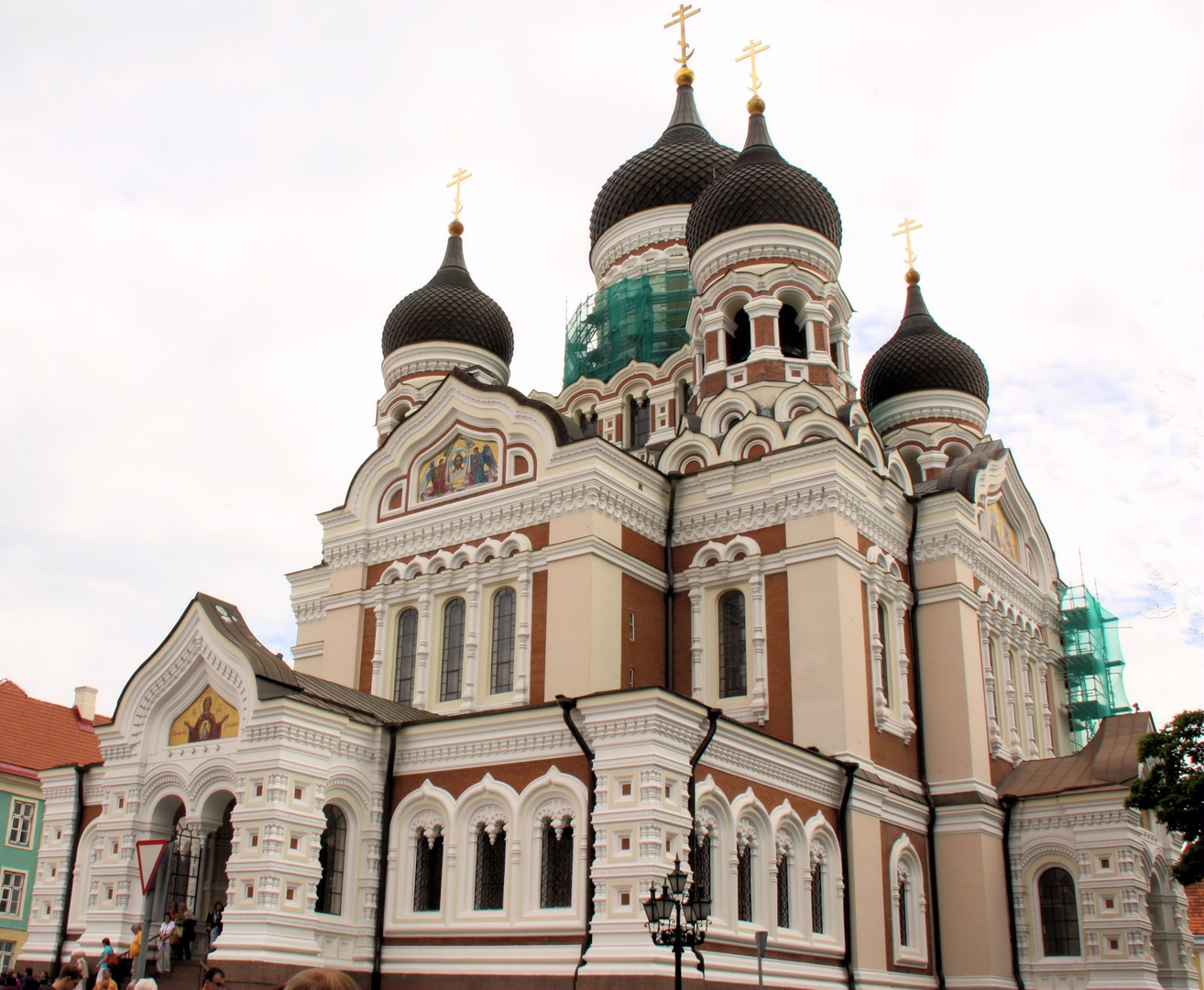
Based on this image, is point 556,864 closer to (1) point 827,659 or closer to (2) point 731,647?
(1) point 827,659

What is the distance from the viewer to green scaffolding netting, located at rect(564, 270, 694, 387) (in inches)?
977

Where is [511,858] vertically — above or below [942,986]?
above

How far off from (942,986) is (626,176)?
673 inches

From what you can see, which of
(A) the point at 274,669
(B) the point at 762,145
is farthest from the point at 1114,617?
(A) the point at 274,669

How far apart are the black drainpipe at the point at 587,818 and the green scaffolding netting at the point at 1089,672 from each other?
13094 millimetres

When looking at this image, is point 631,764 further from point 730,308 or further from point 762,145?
point 762,145

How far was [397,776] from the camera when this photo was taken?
1515 centimetres

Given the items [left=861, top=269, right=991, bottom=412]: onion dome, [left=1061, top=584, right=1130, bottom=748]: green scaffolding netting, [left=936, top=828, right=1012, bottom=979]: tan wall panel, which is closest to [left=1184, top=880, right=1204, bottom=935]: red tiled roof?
[left=1061, top=584, right=1130, bottom=748]: green scaffolding netting

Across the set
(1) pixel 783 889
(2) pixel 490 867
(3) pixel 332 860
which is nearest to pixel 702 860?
(1) pixel 783 889

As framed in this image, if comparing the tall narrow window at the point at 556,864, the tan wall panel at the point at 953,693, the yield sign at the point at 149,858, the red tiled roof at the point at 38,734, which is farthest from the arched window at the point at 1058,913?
the red tiled roof at the point at 38,734

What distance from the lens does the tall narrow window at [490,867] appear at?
559 inches

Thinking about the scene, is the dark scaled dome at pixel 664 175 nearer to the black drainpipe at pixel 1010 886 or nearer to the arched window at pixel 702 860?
the black drainpipe at pixel 1010 886

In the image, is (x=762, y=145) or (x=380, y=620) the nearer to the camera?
(x=380, y=620)

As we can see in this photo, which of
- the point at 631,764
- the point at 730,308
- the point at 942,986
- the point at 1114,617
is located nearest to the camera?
the point at 631,764
